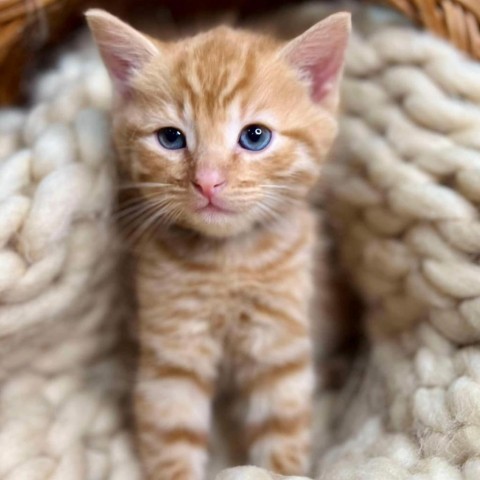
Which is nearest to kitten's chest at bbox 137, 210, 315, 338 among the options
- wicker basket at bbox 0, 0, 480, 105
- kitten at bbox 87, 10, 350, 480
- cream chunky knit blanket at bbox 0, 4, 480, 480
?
kitten at bbox 87, 10, 350, 480

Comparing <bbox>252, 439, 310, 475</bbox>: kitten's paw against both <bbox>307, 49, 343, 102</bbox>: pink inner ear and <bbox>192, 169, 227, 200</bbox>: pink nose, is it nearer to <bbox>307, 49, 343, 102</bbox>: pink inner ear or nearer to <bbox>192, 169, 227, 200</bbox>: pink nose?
<bbox>192, 169, 227, 200</bbox>: pink nose

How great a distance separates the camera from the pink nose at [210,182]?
100 centimetres

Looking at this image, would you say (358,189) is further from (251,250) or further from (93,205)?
(93,205)

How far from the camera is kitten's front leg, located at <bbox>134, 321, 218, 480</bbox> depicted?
3.72ft

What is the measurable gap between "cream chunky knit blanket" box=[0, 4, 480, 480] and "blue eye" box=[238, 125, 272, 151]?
253mm

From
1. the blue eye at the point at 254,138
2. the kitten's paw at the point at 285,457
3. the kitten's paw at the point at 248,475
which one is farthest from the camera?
the kitten's paw at the point at 285,457

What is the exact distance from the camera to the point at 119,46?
111cm

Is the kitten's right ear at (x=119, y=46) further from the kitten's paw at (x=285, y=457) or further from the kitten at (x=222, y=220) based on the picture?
the kitten's paw at (x=285, y=457)

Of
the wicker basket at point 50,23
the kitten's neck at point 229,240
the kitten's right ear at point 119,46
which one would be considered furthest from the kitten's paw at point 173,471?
the wicker basket at point 50,23

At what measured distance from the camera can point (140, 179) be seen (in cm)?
112

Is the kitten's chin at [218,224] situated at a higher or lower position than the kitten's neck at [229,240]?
higher

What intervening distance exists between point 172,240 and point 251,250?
130 millimetres

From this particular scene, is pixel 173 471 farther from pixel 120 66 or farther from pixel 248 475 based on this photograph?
pixel 120 66

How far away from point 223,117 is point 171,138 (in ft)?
0.29
